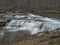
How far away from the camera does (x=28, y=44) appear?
1244cm

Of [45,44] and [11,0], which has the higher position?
[45,44]

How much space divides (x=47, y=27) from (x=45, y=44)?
867 centimetres

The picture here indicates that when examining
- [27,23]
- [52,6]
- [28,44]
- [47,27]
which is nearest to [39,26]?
[47,27]

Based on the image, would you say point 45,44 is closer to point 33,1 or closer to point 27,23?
point 27,23

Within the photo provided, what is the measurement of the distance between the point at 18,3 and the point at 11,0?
1539mm

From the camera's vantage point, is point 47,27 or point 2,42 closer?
point 2,42

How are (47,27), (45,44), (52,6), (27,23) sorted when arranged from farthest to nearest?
(52,6)
(27,23)
(47,27)
(45,44)

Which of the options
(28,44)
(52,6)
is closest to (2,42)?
(28,44)

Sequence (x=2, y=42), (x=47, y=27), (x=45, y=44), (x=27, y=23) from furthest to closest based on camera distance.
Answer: (x=27, y=23)
(x=47, y=27)
(x=2, y=42)
(x=45, y=44)

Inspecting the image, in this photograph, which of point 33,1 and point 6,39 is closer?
point 6,39

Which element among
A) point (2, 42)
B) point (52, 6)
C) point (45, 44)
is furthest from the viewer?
point (52, 6)

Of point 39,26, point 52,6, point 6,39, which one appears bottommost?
point 52,6

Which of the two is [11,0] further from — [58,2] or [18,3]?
[58,2]

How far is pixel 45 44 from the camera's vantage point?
1191 cm
